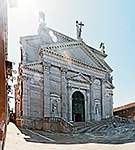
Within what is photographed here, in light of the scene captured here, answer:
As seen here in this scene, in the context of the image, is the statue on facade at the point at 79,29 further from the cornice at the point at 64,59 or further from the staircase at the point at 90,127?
the staircase at the point at 90,127

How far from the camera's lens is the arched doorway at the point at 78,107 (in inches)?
930

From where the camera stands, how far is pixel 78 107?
24016 millimetres

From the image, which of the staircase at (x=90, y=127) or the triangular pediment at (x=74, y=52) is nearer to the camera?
the staircase at (x=90, y=127)

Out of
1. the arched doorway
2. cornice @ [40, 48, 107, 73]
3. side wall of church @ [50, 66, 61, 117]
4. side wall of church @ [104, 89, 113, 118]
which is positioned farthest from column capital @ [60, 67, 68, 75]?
side wall of church @ [104, 89, 113, 118]

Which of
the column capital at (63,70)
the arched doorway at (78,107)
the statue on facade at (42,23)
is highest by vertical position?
the statue on facade at (42,23)

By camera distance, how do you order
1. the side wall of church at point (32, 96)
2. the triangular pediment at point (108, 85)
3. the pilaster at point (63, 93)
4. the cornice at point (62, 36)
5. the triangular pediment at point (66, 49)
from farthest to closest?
the triangular pediment at point (108, 85) → the cornice at point (62, 36) → the triangular pediment at point (66, 49) → the pilaster at point (63, 93) → the side wall of church at point (32, 96)

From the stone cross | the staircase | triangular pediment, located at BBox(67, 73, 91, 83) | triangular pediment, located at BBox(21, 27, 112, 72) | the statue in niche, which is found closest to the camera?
the staircase

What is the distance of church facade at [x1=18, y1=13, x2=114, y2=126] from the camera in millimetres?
19828

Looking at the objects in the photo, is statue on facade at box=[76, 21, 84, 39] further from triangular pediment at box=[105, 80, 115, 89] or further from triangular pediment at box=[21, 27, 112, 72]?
triangular pediment at box=[105, 80, 115, 89]

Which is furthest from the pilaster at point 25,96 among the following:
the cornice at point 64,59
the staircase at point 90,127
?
the staircase at point 90,127

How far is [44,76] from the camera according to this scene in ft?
67.3

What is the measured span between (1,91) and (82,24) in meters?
23.8

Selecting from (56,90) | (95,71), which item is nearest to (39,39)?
(56,90)

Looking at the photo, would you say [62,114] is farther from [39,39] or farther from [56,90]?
[39,39]
